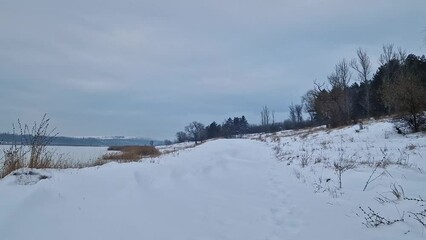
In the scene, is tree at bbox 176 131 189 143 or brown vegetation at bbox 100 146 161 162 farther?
tree at bbox 176 131 189 143

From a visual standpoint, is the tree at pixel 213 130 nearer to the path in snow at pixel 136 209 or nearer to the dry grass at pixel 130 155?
the dry grass at pixel 130 155

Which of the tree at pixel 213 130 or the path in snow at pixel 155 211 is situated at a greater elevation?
the tree at pixel 213 130

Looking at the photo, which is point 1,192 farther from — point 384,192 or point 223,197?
point 384,192

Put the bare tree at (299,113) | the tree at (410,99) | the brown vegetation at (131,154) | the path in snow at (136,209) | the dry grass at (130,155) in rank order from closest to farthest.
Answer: the path in snow at (136,209) → the tree at (410,99) → the dry grass at (130,155) → the brown vegetation at (131,154) → the bare tree at (299,113)

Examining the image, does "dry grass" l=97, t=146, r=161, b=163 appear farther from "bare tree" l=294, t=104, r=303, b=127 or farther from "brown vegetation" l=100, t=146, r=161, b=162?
"bare tree" l=294, t=104, r=303, b=127

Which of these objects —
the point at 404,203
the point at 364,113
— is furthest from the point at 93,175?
the point at 364,113

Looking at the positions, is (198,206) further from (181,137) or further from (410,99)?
(181,137)

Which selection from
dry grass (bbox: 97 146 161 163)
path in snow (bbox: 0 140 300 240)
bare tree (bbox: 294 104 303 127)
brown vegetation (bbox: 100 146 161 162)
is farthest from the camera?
bare tree (bbox: 294 104 303 127)

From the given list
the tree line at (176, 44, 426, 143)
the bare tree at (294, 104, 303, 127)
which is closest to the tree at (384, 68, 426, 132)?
the tree line at (176, 44, 426, 143)

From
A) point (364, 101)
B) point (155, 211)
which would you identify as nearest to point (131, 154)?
point (155, 211)

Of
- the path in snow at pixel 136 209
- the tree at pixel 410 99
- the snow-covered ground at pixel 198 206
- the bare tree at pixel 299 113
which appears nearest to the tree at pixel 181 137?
the bare tree at pixel 299 113

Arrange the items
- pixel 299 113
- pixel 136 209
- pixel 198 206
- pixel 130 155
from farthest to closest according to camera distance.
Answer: pixel 299 113 → pixel 130 155 → pixel 198 206 → pixel 136 209

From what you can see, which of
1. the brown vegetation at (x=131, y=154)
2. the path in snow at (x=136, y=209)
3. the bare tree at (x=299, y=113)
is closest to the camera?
the path in snow at (x=136, y=209)

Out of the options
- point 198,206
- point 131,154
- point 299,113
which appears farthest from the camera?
point 299,113
